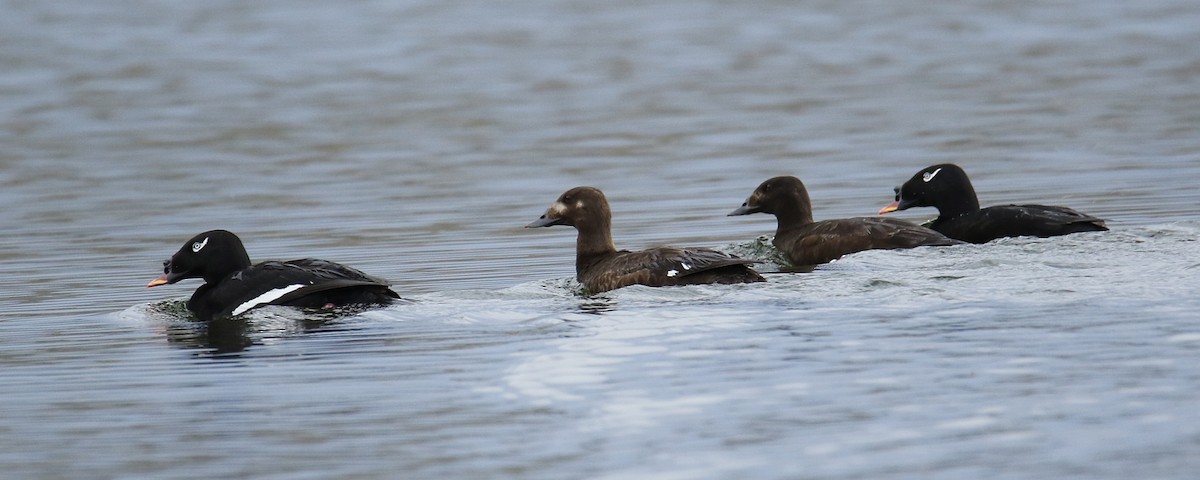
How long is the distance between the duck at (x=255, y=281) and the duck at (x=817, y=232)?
11.3 feet

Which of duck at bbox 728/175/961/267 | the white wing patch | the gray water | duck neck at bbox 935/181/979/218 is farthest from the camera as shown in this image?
duck neck at bbox 935/181/979/218

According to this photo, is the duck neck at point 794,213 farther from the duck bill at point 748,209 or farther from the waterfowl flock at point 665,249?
the duck bill at point 748,209

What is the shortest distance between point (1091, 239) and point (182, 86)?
24.0 m

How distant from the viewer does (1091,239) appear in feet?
42.0

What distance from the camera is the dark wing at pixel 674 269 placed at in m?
11.9

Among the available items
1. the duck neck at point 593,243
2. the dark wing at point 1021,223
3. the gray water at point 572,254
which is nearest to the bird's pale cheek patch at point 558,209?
the duck neck at point 593,243

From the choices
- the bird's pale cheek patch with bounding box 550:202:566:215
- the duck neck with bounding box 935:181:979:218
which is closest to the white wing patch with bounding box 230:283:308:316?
the bird's pale cheek patch with bounding box 550:202:566:215

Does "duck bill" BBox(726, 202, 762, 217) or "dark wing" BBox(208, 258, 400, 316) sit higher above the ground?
"duck bill" BBox(726, 202, 762, 217)

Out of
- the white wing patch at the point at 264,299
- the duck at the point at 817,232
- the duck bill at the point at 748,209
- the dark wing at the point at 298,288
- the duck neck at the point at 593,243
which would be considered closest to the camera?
the dark wing at the point at 298,288

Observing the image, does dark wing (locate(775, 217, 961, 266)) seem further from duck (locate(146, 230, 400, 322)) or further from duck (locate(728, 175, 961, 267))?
duck (locate(146, 230, 400, 322))

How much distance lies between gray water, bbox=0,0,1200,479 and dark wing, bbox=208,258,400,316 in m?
0.18

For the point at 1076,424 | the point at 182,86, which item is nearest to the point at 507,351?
the point at 1076,424

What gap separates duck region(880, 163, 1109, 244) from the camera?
43.3 ft

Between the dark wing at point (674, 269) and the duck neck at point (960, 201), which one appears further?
the duck neck at point (960, 201)
